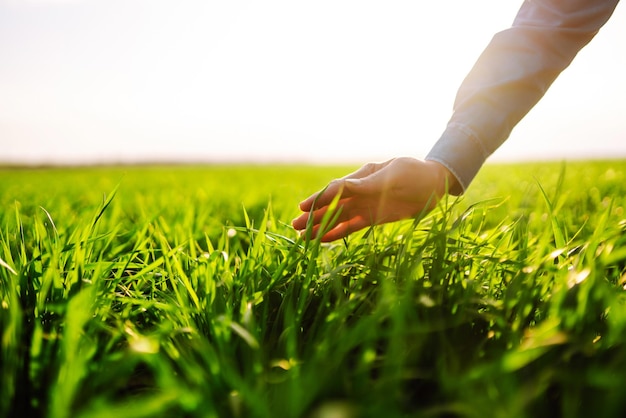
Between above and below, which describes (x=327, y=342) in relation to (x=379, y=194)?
below

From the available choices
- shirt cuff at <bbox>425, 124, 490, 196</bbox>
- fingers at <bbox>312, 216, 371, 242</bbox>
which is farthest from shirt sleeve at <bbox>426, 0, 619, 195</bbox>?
fingers at <bbox>312, 216, 371, 242</bbox>

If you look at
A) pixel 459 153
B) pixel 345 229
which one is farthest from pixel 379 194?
pixel 459 153

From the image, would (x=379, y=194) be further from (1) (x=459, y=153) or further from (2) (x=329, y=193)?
(1) (x=459, y=153)

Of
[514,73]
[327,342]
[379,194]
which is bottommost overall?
[327,342]

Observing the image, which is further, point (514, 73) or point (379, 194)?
point (514, 73)

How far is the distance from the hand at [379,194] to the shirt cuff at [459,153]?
0.12ft

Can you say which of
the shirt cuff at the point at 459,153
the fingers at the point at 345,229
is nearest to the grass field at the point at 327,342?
the fingers at the point at 345,229

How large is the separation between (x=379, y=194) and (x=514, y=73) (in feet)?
2.12

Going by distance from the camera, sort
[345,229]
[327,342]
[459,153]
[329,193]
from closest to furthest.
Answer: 1. [327,342]
2. [329,193]
3. [345,229]
4. [459,153]

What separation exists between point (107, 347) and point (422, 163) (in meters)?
1.00

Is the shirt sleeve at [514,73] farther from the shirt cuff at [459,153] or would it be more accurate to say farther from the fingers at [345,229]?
the fingers at [345,229]

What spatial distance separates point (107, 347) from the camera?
2.95 ft

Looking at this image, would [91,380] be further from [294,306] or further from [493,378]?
[493,378]

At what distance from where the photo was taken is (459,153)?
1646 mm
